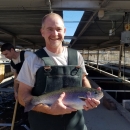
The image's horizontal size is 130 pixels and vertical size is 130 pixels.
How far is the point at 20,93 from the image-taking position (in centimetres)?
140

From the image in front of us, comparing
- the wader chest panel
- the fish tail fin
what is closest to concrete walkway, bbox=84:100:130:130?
the wader chest panel

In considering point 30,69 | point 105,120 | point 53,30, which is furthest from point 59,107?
point 105,120

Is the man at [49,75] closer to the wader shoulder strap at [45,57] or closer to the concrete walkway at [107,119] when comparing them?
the wader shoulder strap at [45,57]

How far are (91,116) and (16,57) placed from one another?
2.18m

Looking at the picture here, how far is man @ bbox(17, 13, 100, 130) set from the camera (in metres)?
1.39

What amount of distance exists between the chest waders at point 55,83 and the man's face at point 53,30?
100 millimetres

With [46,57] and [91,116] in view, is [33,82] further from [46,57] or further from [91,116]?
[91,116]

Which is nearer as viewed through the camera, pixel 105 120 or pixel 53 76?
pixel 53 76

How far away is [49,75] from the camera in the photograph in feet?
4.60

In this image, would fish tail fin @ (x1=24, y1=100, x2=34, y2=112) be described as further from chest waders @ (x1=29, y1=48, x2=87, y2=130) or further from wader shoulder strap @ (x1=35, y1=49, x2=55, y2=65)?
wader shoulder strap @ (x1=35, y1=49, x2=55, y2=65)

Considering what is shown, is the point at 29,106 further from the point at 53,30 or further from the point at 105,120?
the point at 105,120

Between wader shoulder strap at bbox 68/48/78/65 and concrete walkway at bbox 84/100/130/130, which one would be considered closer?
wader shoulder strap at bbox 68/48/78/65

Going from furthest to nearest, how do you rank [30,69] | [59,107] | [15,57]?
[15,57]
[30,69]
[59,107]

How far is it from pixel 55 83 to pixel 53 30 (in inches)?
14.7
